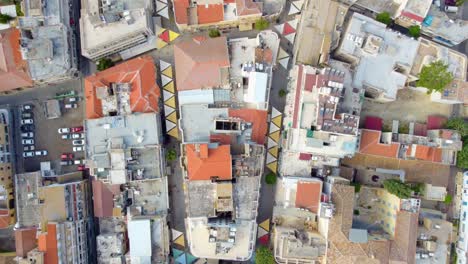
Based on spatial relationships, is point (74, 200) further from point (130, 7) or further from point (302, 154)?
point (302, 154)

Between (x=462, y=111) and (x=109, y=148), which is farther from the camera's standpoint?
(x=462, y=111)

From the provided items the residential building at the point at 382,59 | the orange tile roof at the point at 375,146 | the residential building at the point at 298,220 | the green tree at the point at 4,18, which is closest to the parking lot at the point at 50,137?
the green tree at the point at 4,18

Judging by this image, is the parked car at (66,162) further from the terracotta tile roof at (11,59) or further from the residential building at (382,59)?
the residential building at (382,59)

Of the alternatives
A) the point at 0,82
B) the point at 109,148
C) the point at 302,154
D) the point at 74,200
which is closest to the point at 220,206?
the point at 302,154

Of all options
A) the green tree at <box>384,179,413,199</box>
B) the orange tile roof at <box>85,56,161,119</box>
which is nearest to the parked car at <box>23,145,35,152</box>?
the orange tile roof at <box>85,56,161,119</box>

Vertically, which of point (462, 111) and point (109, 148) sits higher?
point (462, 111)

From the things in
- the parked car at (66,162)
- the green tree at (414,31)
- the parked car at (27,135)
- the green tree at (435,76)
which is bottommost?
the parked car at (66,162)

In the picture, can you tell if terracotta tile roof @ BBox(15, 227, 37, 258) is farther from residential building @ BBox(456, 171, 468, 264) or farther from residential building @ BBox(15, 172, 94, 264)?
residential building @ BBox(456, 171, 468, 264)
